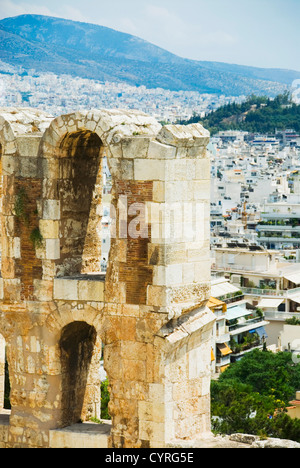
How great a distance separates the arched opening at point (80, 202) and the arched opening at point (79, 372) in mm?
826

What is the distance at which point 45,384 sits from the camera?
16281mm

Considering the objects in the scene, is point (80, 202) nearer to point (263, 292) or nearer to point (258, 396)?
point (258, 396)

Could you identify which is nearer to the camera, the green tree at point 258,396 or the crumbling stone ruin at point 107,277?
the crumbling stone ruin at point 107,277

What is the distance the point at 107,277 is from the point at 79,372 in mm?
1735

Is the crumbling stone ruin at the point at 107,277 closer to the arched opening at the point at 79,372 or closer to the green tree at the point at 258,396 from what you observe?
the arched opening at the point at 79,372

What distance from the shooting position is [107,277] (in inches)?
616

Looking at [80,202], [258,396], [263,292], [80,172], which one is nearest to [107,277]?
[80,202]

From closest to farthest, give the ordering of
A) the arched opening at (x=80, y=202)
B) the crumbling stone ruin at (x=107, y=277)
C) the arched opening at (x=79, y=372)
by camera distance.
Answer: the crumbling stone ruin at (x=107, y=277) < the arched opening at (x=80, y=202) < the arched opening at (x=79, y=372)

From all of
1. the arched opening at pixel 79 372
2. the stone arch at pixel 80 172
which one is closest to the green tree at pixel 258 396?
the arched opening at pixel 79 372

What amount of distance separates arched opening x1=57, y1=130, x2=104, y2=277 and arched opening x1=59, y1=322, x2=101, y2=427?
2.71 ft

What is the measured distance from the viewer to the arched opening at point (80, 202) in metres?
16.3

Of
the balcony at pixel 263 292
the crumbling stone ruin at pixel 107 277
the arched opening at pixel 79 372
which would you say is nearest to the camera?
the crumbling stone ruin at pixel 107 277

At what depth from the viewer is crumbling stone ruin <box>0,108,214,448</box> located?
15.4 m
